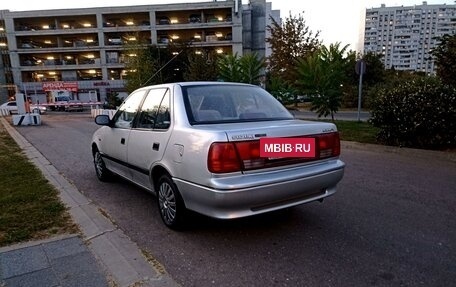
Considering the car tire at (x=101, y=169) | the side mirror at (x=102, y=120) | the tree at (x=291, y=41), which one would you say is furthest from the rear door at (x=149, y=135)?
the tree at (x=291, y=41)

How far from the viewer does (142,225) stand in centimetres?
391

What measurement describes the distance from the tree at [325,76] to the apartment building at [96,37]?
128ft

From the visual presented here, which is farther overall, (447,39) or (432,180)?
(447,39)

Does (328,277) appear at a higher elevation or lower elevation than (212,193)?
lower

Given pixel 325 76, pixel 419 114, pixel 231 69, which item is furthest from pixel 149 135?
pixel 231 69

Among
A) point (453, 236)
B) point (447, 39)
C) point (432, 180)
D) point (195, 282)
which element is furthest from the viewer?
point (447, 39)

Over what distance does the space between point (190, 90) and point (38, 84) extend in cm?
5686

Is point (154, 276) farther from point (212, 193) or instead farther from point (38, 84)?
point (38, 84)

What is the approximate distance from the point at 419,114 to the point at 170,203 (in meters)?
6.52

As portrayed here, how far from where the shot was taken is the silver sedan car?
119 inches

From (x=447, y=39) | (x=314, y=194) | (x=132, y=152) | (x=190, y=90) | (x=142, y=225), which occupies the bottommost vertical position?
(x=142, y=225)

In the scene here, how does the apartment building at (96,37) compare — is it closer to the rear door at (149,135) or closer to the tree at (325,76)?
the tree at (325,76)

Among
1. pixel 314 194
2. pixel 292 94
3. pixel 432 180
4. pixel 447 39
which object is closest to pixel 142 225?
pixel 314 194

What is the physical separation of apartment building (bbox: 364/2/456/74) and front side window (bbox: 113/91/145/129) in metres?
101
